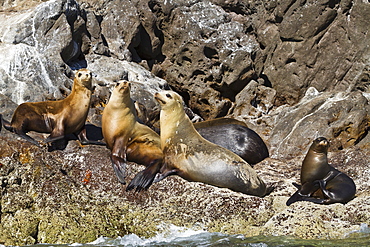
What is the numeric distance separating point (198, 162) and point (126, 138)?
3.83 feet

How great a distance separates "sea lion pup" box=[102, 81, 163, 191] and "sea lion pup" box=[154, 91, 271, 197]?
7.5 inches

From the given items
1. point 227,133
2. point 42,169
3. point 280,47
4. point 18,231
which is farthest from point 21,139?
point 280,47

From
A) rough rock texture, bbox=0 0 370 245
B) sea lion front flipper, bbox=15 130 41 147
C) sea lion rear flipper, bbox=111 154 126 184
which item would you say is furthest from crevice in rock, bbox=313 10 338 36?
sea lion front flipper, bbox=15 130 41 147

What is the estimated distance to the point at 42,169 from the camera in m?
6.03

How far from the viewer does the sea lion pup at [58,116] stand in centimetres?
700

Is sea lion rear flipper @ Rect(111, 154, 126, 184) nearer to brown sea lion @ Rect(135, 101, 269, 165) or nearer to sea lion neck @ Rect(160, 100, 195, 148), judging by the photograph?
sea lion neck @ Rect(160, 100, 195, 148)

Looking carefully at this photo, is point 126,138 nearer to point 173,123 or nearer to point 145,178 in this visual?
point 173,123

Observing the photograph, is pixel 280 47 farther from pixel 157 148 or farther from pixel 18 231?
pixel 18 231

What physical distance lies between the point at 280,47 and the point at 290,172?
8372 mm

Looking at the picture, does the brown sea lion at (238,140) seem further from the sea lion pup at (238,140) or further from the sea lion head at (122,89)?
the sea lion head at (122,89)

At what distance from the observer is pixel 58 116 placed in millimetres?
7258

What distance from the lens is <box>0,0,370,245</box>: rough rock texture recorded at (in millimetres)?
5668

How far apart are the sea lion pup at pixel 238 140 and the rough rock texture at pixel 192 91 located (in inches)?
12.4

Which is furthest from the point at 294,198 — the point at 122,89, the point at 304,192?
the point at 122,89
